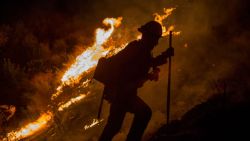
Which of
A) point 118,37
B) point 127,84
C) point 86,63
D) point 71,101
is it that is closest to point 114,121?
point 127,84

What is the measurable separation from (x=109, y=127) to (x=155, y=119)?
4559 mm

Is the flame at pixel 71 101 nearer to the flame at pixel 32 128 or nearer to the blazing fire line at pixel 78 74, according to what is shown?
the blazing fire line at pixel 78 74

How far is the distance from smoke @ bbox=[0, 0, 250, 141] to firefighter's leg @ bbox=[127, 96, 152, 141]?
3.35m

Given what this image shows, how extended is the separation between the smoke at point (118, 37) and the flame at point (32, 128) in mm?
644

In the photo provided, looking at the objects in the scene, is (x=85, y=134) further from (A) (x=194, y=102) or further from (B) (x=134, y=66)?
(B) (x=134, y=66)

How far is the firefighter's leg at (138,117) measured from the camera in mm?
5738

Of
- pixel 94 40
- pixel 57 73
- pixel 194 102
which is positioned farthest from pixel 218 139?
pixel 94 40

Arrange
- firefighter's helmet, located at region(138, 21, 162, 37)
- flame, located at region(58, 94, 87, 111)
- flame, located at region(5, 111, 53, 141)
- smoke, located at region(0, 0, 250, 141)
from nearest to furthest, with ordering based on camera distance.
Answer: firefighter's helmet, located at region(138, 21, 162, 37) < smoke, located at region(0, 0, 250, 141) < flame, located at region(5, 111, 53, 141) < flame, located at region(58, 94, 87, 111)

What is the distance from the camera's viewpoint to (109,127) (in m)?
5.70

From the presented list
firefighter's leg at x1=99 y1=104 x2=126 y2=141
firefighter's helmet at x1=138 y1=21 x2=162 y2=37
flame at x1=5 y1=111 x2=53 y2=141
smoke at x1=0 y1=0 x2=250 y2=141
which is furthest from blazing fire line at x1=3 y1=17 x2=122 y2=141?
firefighter's helmet at x1=138 y1=21 x2=162 y2=37

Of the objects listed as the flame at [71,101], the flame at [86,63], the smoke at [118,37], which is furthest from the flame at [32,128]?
the flame at [86,63]

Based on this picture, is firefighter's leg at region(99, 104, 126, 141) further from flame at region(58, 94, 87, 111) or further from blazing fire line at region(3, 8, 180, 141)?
flame at region(58, 94, 87, 111)

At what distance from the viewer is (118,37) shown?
1470 cm

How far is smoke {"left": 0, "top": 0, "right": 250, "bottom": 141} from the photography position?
38.0 feet
